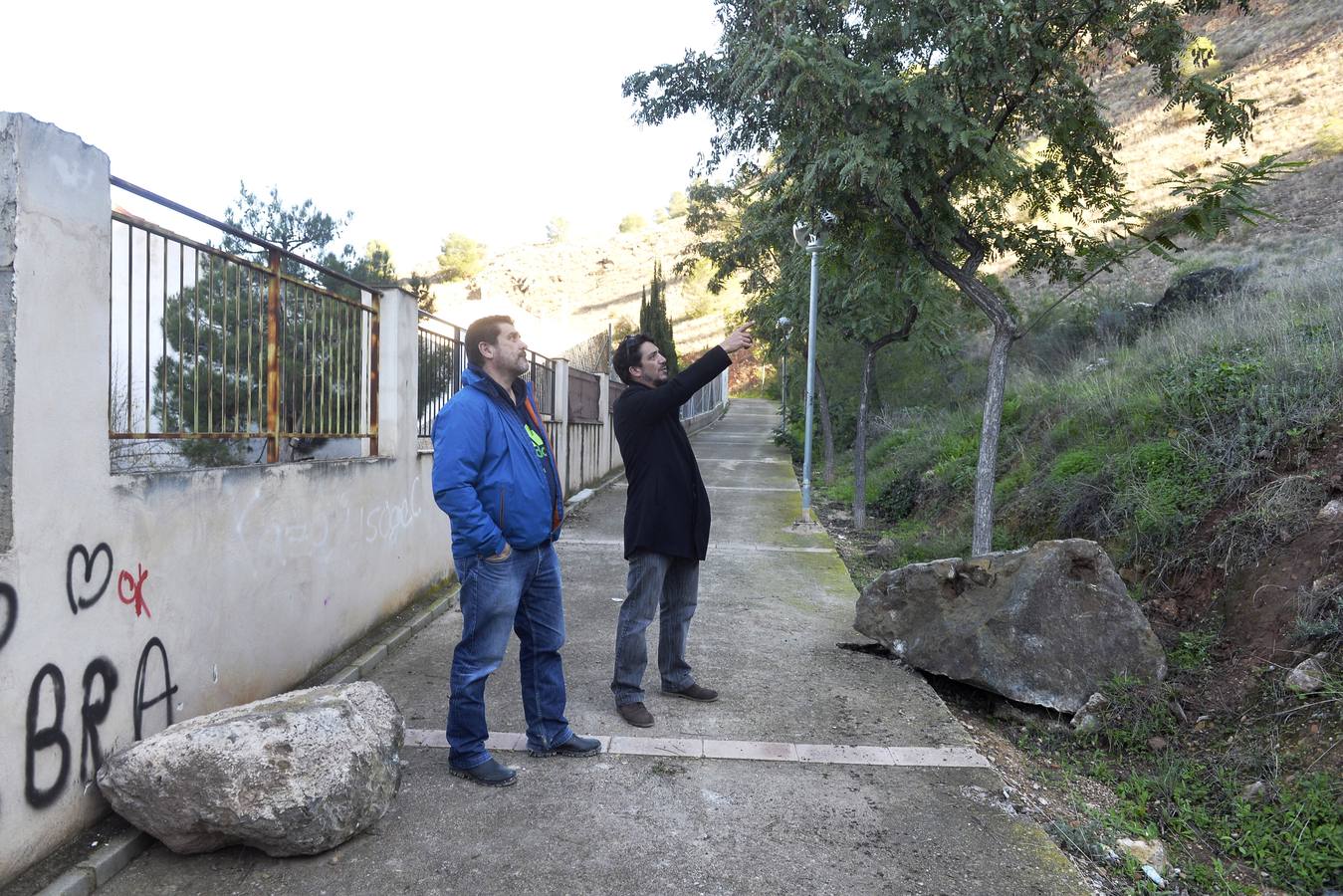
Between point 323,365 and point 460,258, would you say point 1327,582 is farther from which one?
point 460,258

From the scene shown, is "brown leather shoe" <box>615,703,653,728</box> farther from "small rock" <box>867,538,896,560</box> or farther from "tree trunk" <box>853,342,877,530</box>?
"tree trunk" <box>853,342,877,530</box>

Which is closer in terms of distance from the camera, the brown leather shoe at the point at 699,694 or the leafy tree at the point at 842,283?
the brown leather shoe at the point at 699,694

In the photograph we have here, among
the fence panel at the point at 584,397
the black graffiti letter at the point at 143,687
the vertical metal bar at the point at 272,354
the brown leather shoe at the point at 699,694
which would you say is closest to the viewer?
the black graffiti letter at the point at 143,687

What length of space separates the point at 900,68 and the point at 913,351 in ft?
31.0

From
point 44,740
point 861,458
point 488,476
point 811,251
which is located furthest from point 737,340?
point 861,458

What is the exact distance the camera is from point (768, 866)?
9.67ft

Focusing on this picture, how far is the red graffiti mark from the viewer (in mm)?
3109

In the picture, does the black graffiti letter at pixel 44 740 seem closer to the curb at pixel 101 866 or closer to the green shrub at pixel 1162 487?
the curb at pixel 101 866

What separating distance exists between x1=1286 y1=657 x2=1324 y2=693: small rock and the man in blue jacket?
3316 millimetres

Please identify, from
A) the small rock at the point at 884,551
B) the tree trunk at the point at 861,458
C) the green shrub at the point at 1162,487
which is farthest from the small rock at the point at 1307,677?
the tree trunk at the point at 861,458

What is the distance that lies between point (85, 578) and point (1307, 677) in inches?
201

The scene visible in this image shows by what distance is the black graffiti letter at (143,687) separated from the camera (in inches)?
126

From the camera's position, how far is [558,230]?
343 feet

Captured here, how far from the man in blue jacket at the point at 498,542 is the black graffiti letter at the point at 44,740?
130cm
